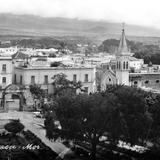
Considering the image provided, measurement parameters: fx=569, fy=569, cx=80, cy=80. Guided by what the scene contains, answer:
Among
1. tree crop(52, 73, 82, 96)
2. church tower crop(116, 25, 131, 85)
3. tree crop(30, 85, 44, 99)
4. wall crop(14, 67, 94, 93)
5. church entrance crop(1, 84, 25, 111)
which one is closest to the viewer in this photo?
tree crop(30, 85, 44, 99)

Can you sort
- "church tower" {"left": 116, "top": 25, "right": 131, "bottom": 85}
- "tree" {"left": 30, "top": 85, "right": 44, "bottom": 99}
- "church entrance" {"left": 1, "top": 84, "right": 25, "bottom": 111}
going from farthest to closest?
"church tower" {"left": 116, "top": 25, "right": 131, "bottom": 85} < "church entrance" {"left": 1, "top": 84, "right": 25, "bottom": 111} < "tree" {"left": 30, "top": 85, "right": 44, "bottom": 99}

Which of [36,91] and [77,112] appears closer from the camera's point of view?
[77,112]

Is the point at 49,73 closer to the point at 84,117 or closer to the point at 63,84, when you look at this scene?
the point at 63,84


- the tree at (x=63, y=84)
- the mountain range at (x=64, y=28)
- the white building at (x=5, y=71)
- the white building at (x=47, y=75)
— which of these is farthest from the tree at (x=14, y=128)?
the mountain range at (x=64, y=28)

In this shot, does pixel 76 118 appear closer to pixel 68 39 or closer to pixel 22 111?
pixel 22 111

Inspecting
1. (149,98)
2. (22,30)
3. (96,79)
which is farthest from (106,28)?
(149,98)

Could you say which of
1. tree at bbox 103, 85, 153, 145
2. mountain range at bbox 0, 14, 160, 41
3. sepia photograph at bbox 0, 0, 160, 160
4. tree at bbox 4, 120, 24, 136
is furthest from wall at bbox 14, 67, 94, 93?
mountain range at bbox 0, 14, 160, 41

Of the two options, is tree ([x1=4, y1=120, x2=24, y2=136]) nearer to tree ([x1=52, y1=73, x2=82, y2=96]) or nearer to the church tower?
tree ([x1=52, y1=73, x2=82, y2=96])

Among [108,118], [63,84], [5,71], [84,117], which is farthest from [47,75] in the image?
[108,118]
